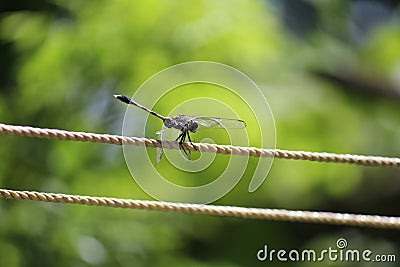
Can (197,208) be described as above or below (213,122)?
below

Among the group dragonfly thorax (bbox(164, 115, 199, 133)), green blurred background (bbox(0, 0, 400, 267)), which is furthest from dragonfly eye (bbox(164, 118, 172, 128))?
green blurred background (bbox(0, 0, 400, 267))

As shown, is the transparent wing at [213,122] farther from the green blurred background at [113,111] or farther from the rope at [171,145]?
the green blurred background at [113,111]

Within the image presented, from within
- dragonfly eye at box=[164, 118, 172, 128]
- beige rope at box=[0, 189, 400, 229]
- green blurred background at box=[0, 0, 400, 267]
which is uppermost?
green blurred background at box=[0, 0, 400, 267]

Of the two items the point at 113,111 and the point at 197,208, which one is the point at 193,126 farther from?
the point at 113,111

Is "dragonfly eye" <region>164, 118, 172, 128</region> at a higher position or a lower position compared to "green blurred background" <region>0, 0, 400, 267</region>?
lower

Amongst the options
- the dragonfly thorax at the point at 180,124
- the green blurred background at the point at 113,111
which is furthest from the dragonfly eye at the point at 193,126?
the green blurred background at the point at 113,111

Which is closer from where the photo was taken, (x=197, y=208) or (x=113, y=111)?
(x=197, y=208)

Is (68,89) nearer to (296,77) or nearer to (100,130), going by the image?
(100,130)

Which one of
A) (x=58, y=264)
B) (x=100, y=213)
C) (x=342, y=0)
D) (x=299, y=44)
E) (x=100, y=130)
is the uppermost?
(x=342, y=0)

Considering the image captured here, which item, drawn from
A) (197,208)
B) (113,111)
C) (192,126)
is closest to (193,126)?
(192,126)

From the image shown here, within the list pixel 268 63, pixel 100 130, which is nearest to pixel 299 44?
pixel 268 63

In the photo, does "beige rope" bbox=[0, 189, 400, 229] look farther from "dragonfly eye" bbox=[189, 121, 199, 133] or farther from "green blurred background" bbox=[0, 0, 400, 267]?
"green blurred background" bbox=[0, 0, 400, 267]
